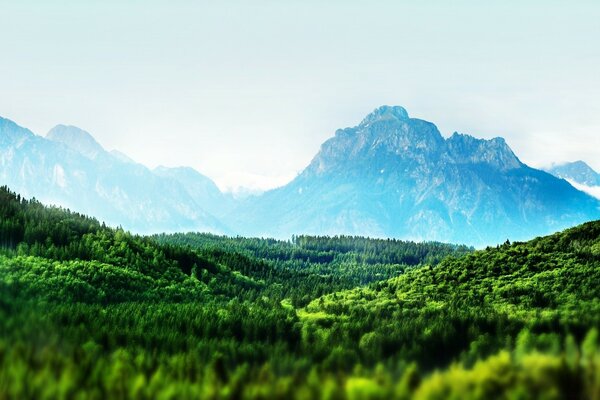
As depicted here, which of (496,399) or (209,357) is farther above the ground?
(496,399)

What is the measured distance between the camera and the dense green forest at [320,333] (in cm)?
4994

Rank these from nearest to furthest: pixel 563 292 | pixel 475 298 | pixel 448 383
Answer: pixel 448 383
pixel 563 292
pixel 475 298

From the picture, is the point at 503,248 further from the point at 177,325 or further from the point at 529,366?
the point at 529,366

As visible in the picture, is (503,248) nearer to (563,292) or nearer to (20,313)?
(563,292)

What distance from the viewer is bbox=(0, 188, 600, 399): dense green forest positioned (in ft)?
164

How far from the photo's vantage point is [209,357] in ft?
310

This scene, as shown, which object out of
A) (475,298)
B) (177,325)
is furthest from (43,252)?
(475,298)

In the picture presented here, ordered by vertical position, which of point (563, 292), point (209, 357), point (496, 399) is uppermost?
point (563, 292)

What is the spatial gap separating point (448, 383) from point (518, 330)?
61.0 m

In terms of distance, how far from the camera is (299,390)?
161ft

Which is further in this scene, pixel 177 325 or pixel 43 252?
pixel 43 252

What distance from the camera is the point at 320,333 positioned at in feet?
392

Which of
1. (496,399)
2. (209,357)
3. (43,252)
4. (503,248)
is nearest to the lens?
(496,399)

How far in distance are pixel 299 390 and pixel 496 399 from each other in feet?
47.7
